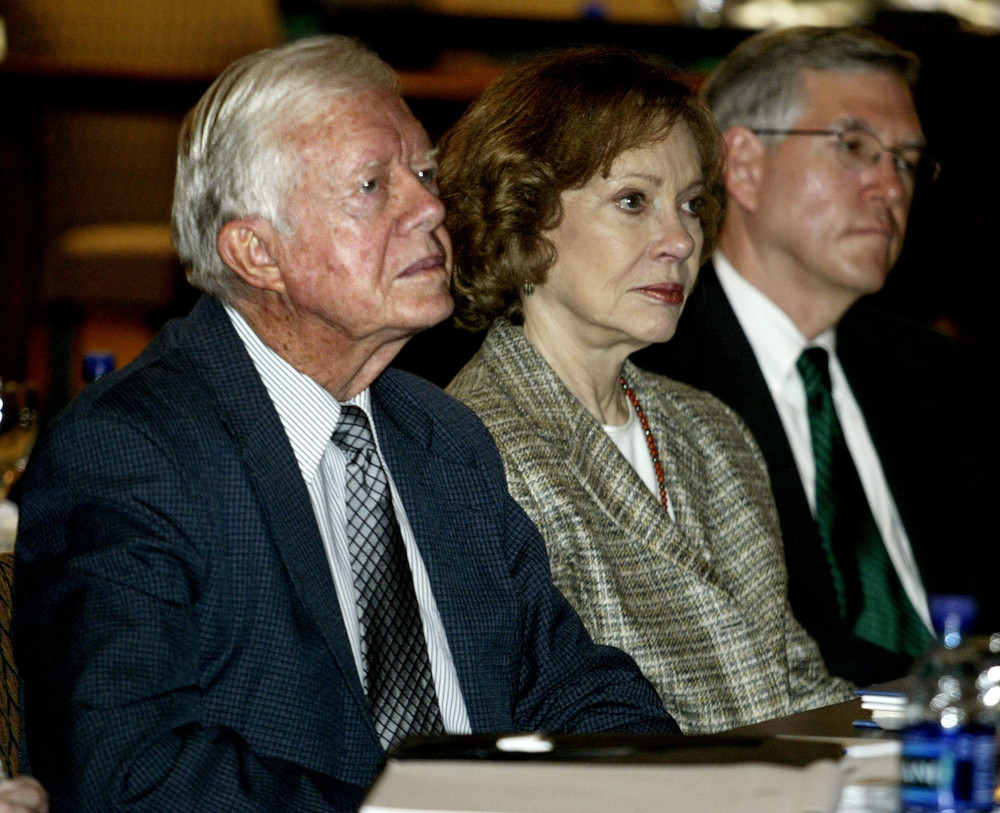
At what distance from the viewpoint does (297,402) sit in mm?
1693

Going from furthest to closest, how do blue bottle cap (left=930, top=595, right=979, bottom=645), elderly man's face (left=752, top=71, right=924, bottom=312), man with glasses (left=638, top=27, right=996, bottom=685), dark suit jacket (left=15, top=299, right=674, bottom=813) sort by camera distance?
elderly man's face (left=752, top=71, right=924, bottom=312) < man with glasses (left=638, top=27, right=996, bottom=685) < dark suit jacket (left=15, top=299, right=674, bottom=813) < blue bottle cap (left=930, top=595, right=979, bottom=645)

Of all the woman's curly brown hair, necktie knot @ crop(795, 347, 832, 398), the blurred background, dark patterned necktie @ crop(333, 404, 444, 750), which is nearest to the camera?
dark patterned necktie @ crop(333, 404, 444, 750)

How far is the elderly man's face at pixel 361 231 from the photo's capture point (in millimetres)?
1711

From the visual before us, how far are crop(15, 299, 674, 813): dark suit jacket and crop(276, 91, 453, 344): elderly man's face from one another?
126 mm

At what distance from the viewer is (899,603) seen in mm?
2623

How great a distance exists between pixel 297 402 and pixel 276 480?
0.17m

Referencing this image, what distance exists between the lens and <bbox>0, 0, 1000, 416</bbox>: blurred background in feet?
16.7

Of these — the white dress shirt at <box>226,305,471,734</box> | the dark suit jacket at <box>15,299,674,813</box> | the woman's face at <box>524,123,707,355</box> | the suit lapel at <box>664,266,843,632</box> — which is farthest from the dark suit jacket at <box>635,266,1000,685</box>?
the white dress shirt at <box>226,305,471,734</box>

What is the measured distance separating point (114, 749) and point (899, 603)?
1.71 meters

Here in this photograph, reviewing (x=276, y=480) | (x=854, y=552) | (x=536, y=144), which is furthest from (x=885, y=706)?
(x=854, y=552)

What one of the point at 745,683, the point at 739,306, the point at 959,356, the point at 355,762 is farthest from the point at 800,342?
the point at 355,762

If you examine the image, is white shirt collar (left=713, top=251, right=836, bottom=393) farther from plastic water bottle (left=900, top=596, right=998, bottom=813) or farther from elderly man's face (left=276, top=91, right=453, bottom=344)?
plastic water bottle (left=900, top=596, right=998, bottom=813)

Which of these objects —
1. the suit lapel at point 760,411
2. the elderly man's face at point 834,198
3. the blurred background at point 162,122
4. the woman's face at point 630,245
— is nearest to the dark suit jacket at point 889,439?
the suit lapel at point 760,411

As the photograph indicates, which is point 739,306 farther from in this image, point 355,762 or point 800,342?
point 355,762
